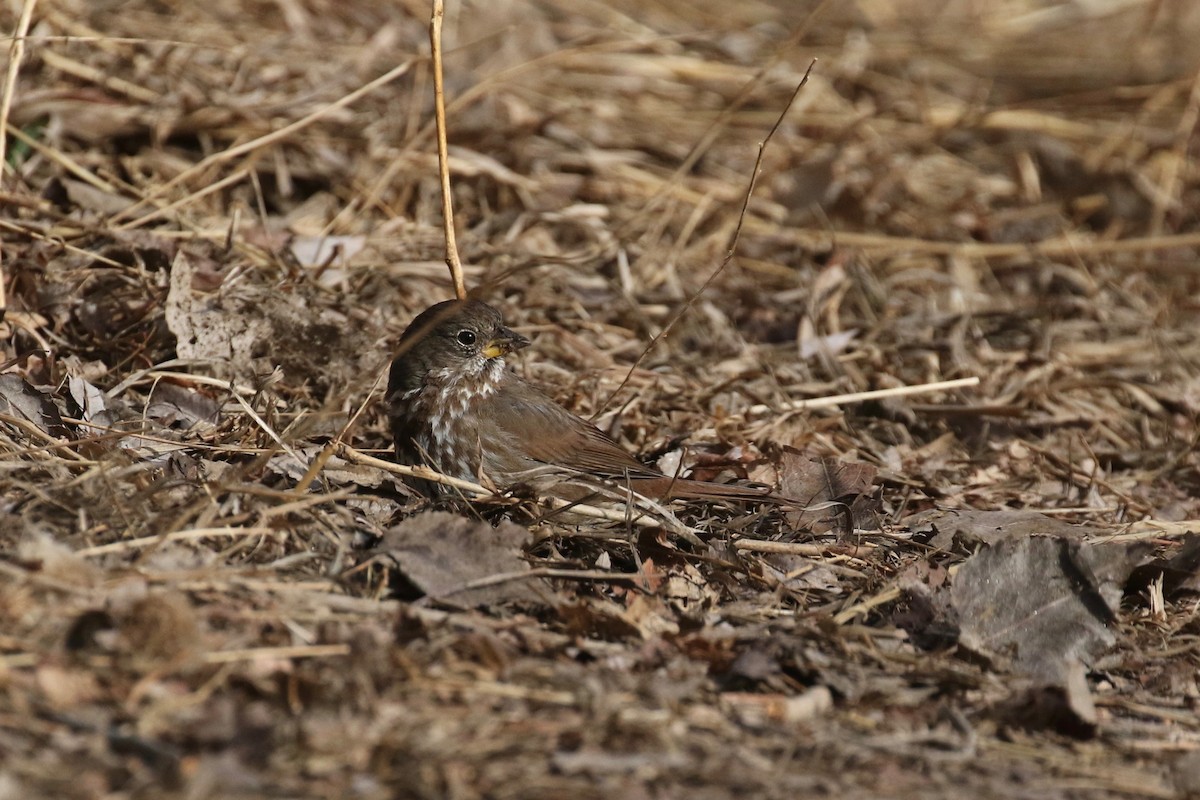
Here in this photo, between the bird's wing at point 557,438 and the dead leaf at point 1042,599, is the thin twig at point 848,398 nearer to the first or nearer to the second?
the bird's wing at point 557,438

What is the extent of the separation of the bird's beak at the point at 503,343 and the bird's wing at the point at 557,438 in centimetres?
16

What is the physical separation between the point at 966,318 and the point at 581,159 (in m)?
2.14

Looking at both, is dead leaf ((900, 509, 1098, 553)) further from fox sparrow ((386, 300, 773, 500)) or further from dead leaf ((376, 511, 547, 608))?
dead leaf ((376, 511, 547, 608))

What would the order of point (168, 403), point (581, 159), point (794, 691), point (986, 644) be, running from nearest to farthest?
point (794, 691) < point (986, 644) < point (168, 403) < point (581, 159)

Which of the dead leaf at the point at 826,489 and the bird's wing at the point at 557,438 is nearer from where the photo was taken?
the dead leaf at the point at 826,489

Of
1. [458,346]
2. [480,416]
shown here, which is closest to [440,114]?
[458,346]

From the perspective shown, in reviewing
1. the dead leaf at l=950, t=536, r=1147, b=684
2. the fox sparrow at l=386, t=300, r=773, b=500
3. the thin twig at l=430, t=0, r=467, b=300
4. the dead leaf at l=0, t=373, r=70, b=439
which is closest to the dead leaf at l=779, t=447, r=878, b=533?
the fox sparrow at l=386, t=300, r=773, b=500

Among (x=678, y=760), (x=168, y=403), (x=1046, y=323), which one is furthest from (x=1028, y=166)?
(x=678, y=760)

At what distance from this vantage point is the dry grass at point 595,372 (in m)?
2.93

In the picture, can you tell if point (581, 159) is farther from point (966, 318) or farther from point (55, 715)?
point (55, 715)

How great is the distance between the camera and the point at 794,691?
337 cm

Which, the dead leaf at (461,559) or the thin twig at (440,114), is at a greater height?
the thin twig at (440,114)

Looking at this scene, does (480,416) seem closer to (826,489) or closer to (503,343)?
(503,343)

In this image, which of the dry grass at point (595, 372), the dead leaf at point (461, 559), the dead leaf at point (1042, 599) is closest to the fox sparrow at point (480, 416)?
the dry grass at point (595, 372)
